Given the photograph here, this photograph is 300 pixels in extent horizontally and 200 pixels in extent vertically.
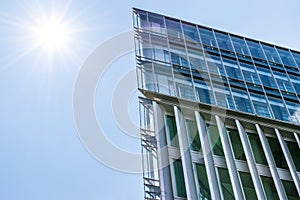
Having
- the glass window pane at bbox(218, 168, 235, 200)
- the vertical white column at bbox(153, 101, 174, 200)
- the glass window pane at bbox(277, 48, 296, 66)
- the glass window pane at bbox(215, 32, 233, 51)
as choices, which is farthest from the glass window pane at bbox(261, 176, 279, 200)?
the glass window pane at bbox(277, 48, 296, 66)

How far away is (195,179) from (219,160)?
7.08 ft

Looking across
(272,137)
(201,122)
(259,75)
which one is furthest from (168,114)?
(259,75)

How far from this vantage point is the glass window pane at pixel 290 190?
1802cm

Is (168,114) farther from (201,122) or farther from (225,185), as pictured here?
(225,185)

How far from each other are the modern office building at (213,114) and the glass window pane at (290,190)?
0.05 meters

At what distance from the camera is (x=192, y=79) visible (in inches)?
904

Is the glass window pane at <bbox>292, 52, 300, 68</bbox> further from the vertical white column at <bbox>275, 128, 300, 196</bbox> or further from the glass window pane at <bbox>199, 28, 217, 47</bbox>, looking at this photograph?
the vertical white column at <bbox>275, 128, 300, 196</bbox>

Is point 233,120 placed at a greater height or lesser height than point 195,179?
greater

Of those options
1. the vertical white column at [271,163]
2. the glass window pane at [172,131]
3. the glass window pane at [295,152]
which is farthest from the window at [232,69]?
the glass window pane at [172,131]

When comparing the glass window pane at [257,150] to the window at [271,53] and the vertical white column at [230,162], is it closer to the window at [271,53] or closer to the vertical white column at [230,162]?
the vertical white column at [230,162]

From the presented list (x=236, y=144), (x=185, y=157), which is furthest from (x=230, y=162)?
(x=185, y=157)

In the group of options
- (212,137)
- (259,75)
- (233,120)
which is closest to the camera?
(212,137)

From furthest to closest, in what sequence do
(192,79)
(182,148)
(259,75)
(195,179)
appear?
(259,75)
(192,79)
(182,148)
(195,179)

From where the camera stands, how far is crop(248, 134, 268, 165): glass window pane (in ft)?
64.3
